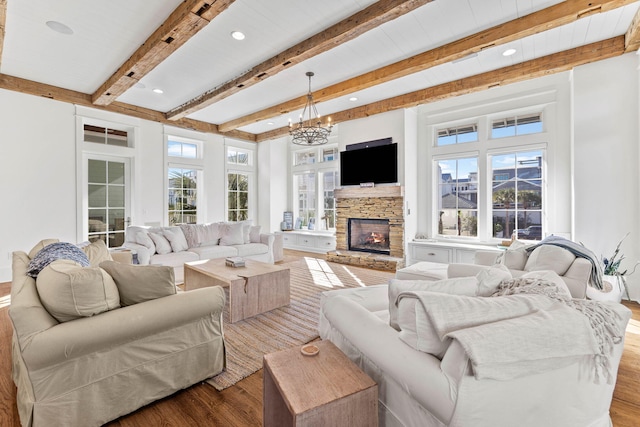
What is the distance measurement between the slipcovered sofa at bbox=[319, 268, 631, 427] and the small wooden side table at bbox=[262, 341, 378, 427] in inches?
6.0

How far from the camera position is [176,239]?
15.4 feet

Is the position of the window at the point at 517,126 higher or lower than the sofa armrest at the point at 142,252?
higher

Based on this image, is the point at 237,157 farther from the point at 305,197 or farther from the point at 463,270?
the point at 463,270

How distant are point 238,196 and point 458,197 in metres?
5.11

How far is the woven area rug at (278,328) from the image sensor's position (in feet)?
7.16

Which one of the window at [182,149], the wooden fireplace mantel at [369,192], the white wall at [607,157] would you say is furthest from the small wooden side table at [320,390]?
the window at [182,149]

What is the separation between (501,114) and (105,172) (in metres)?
6.85

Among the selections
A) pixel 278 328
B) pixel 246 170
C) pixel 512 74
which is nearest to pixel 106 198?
pixel 246 170

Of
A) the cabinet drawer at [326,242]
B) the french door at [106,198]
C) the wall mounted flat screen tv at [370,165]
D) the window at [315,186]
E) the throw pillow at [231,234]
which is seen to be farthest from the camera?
the window at [315,186]

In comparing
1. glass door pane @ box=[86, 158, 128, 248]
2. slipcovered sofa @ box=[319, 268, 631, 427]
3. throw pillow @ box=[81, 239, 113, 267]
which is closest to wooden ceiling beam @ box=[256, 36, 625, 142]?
slipcovered sofa @ box=[319, 268, 631, 427]

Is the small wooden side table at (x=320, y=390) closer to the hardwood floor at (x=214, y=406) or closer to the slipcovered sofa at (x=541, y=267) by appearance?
the hardwood floor at (x=214, y=406)

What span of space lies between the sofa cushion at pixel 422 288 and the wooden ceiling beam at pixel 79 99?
579 cm

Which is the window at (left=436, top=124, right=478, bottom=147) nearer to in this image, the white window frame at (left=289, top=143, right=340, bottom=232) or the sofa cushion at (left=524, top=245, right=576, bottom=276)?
the white window frame at (left=289, top=143, right=340, bottom=232)

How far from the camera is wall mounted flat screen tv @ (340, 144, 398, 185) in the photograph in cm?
541
